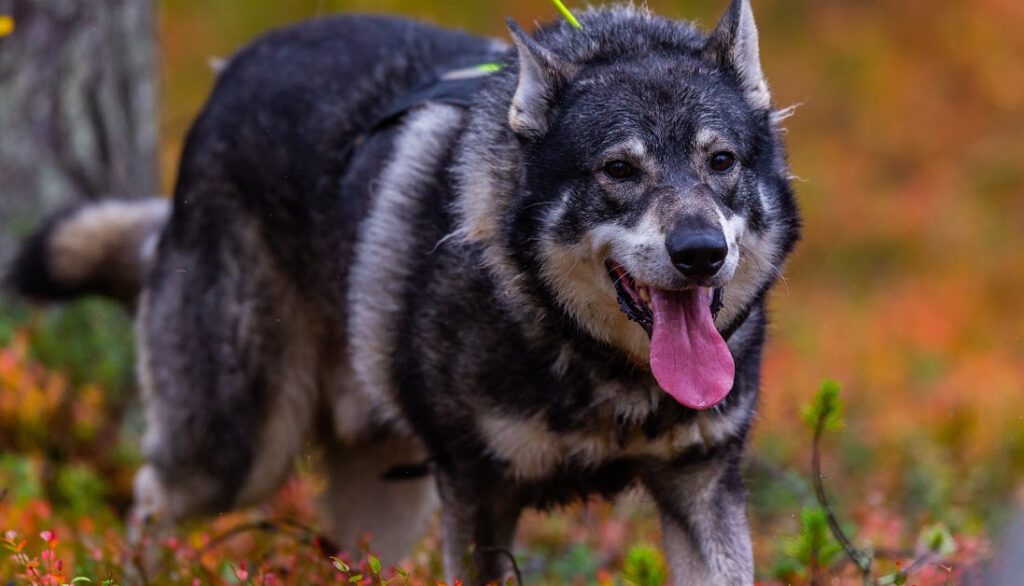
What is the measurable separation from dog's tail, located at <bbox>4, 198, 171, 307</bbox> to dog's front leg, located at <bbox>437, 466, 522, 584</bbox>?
207cm

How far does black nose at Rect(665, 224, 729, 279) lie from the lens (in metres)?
2.91

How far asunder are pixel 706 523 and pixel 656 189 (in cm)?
95

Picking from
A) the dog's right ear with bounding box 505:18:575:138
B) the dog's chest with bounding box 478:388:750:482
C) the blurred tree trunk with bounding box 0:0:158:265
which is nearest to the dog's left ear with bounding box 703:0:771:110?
the dog's right ear with bounding box 505:18:575:138

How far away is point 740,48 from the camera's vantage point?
11.1 ft

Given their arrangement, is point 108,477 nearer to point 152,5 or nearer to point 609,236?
point 152,5

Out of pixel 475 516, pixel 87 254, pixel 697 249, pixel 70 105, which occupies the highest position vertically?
pixel 697 249

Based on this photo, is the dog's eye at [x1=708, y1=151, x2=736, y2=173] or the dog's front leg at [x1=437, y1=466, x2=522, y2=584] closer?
the dog's eye at [x1=708, y1=151, x2=736, y2=173]

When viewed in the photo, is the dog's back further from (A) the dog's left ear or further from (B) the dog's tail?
(A) the dog's left ear

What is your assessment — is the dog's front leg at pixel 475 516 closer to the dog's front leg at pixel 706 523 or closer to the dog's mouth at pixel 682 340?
the dog's front leg at pixel 706 523

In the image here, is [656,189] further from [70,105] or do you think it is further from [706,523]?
[70,105]

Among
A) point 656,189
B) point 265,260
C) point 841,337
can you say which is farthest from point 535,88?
point 841,337

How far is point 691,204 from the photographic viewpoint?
3.01 metres

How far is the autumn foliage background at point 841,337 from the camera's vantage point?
15.7 ft

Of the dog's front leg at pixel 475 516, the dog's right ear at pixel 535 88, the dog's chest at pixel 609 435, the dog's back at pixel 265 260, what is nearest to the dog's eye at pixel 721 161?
the dog's right ear at pixel 535 88
